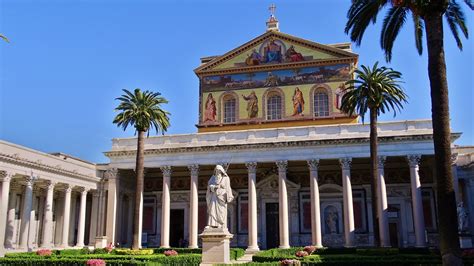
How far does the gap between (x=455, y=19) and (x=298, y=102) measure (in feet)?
68.0

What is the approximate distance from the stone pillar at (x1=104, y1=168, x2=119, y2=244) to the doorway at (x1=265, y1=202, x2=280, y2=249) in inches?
500

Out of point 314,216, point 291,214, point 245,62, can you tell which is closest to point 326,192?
point 291,214

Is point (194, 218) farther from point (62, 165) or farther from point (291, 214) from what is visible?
point (62, 165)

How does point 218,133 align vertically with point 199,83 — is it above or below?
below

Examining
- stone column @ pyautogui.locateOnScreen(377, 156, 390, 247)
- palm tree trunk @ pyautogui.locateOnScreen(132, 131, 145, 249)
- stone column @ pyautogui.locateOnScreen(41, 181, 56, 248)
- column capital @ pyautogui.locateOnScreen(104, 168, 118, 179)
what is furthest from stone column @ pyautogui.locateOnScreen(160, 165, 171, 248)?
stone column @ pyautogui.locateOnScreen(377, 156, 390, 247)

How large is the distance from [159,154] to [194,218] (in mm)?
6065

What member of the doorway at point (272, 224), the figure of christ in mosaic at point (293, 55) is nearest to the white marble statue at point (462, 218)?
the doorway at point (272, 224)

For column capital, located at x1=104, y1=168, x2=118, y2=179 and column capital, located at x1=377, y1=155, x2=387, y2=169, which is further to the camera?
column capital, located at x1=104, y1=168, x2=118, y2=179

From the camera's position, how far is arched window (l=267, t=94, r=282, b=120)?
129ft

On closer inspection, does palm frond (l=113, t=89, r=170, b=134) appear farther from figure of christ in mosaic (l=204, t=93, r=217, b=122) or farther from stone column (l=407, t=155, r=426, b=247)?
stone column (l=407, t=155, r=426, b=247)

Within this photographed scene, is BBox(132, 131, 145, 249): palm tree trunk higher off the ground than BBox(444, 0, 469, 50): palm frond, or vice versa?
BBox(444, 0, 469, 50): palm frond

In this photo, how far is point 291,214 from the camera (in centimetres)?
3828

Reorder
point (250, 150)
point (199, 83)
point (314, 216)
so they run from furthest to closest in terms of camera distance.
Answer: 1. point (199, 83)
2. point (250, 150)
3. point (314, 216)

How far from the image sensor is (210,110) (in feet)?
133
